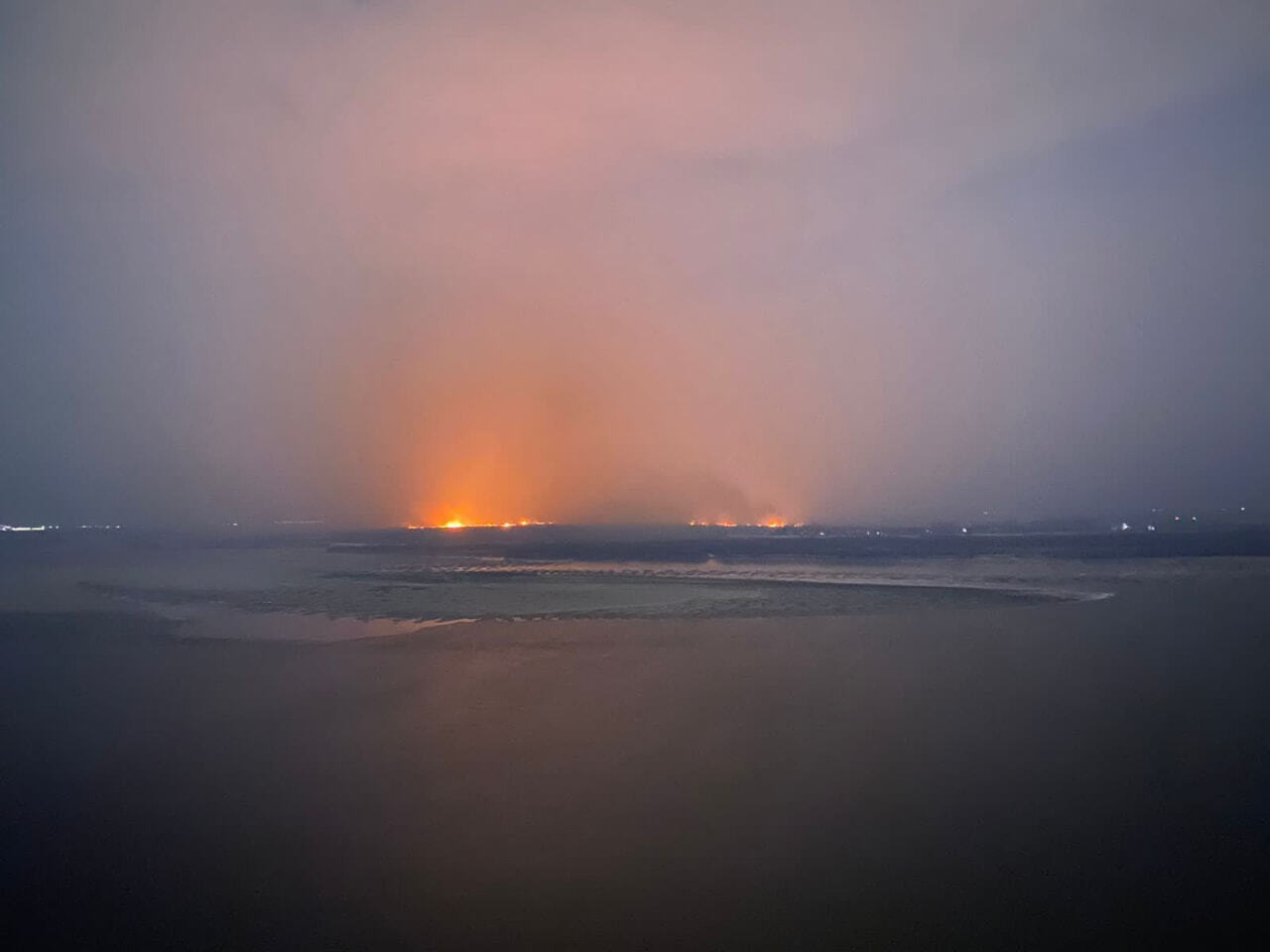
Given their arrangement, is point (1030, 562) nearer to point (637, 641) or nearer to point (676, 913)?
point (637, 641)

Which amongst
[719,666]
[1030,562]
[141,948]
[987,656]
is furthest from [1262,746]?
[1030,562]

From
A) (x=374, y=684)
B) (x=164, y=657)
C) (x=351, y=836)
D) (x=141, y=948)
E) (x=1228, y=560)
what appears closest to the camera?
(x=141, y=948)

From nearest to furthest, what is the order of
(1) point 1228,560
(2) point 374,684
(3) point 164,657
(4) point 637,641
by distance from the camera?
(2) point 374,684 → (3) point 164,657 → (4) point 637,641 → (1) point 1228,560

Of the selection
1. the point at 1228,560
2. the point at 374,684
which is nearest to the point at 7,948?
the point at 374,684

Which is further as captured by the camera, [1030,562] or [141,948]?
[1030,562]

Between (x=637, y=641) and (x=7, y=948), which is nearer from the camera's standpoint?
(x=7, y=948)

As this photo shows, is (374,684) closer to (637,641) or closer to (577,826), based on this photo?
(637,641)
